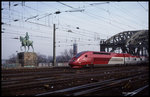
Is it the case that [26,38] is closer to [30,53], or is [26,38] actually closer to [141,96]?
[30,53]

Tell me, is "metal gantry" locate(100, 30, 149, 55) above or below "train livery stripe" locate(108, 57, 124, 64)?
above

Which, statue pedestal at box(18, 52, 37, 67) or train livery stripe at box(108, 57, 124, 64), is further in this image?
train livery stripe at box(108, 57, 124, 64)

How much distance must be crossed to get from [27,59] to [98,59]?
14465 millimetres

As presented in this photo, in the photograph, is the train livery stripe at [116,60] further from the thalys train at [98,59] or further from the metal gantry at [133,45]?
the metal gantry at [133,45]

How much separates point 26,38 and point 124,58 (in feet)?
77.7

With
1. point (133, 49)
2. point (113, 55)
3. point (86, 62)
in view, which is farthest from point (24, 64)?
point (133, 49)

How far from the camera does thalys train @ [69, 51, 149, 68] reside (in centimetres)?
3322

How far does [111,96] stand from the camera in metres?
9.19

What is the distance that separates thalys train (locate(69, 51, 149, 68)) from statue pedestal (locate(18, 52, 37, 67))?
36.7 feet

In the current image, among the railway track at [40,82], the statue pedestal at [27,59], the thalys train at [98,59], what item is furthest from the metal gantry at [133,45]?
the railway track at [40,82]

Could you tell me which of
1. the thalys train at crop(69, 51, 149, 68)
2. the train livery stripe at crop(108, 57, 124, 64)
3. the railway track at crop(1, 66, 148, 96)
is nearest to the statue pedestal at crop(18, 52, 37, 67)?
the thalys train at crop(69, 51, 149, 68)

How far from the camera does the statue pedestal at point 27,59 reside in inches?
1583

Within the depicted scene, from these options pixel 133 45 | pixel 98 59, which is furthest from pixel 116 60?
pixel 133 45

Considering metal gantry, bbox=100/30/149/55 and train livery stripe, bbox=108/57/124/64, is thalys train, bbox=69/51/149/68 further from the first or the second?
metal gantry, bbox=100/30/149/55
